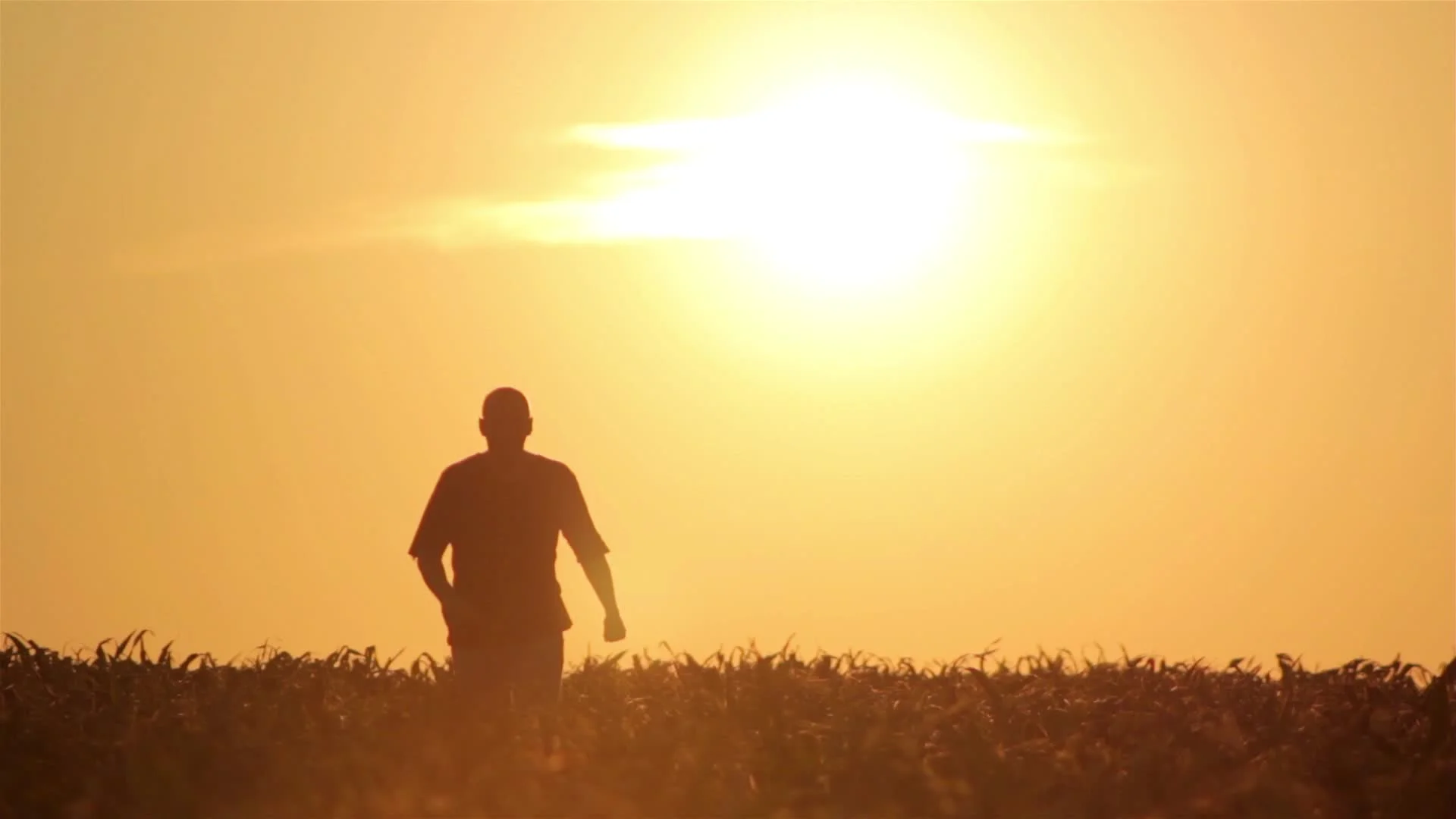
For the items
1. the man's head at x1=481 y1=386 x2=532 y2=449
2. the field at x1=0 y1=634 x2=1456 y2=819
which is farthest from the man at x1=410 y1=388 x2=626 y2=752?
the field at x1=0 y1=634 x2=1456 y2=819

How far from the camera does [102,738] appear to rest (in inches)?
355

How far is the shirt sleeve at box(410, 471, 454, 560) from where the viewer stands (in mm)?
12812


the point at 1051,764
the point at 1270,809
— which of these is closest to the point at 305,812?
the point at 1051,764

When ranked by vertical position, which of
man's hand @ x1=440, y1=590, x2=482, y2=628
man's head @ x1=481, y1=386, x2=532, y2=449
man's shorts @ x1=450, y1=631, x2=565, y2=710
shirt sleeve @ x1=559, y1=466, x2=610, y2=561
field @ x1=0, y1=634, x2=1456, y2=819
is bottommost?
field @ x1=0, y1=634, x2=1456, y2=819

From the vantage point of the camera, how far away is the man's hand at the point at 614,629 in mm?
13094

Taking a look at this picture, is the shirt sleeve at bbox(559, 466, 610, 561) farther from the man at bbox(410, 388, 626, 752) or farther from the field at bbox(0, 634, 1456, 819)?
the field at bbox(0, 634, 1456, 819)

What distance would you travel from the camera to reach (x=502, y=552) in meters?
12.7

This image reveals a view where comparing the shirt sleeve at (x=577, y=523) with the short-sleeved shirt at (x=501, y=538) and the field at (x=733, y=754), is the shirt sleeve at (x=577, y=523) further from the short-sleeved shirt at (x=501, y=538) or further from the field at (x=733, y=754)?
the field at (x=733, y=754)

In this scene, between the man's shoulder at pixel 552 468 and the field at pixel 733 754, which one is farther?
the man's shoulder at pixel 552 468

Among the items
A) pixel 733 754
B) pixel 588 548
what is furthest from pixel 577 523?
pixel 733 754

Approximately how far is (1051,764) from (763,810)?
1330 mm

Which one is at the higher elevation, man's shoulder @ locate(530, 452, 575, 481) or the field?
man's shoulder @ locate(530, 452, 575, 481)

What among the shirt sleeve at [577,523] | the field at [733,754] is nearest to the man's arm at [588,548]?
the shirt sleeve at [577,523]

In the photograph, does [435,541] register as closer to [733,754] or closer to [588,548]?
[588,548]
